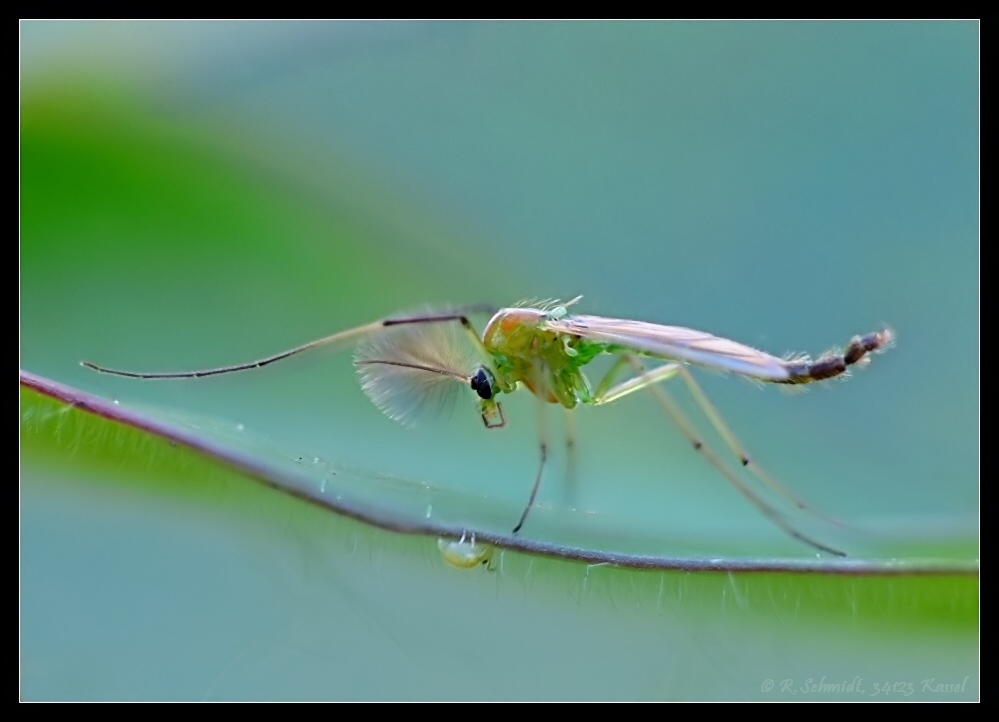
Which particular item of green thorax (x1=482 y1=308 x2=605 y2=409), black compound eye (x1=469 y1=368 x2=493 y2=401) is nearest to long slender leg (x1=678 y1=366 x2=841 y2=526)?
green thorax (x1=482 y1=308 x2=605 y2=409)

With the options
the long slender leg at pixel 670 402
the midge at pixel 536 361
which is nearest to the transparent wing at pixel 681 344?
the midge at pixel 536 361

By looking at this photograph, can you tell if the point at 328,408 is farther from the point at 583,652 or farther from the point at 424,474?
the point at 583,652

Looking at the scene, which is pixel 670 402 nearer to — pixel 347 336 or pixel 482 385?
pixel 482 385

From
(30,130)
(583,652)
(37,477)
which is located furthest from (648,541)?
(30,130)

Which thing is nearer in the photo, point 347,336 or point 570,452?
point 347,336

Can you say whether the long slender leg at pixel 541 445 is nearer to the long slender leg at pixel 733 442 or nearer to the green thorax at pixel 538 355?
the green thorax at pixel 538 355

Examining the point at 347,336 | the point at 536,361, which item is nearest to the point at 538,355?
the point at 536,361

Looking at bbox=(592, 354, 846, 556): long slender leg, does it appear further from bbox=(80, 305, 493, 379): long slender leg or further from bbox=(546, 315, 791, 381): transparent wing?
bbox=(80, 305, 493, 379): long slender leg

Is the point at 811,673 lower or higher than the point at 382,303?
lower
